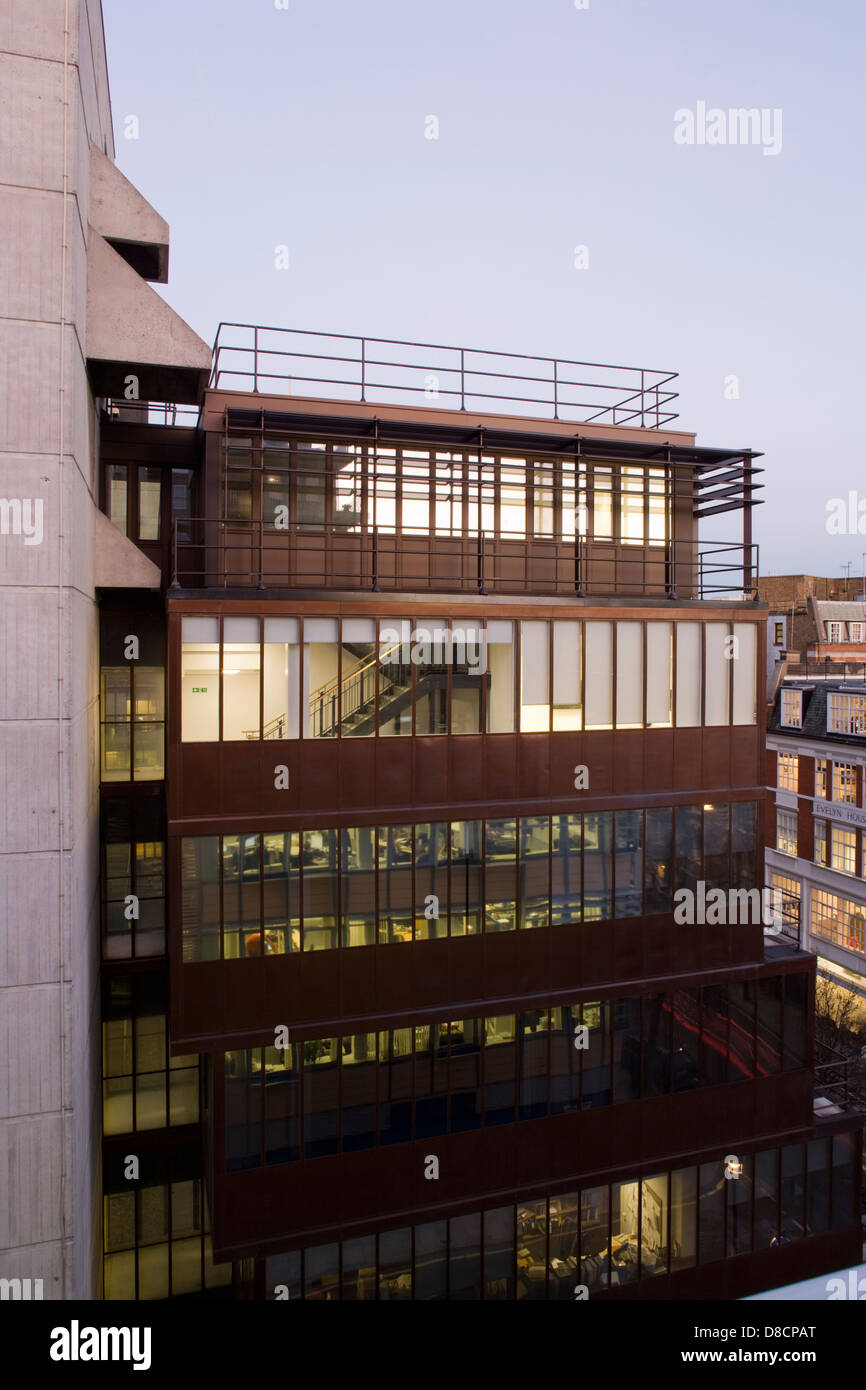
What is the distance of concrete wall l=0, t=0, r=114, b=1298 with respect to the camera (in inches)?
408

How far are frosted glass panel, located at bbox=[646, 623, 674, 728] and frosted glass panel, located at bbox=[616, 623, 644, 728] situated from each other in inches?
6.8

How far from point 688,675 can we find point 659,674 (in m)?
0.77

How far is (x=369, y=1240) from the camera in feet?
49.2

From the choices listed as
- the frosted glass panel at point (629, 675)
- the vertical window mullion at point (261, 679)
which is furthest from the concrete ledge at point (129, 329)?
the frosted glass panel at point (629, 675)

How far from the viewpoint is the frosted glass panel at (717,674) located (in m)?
17.0

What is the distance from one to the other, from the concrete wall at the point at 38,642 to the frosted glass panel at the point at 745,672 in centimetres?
1375

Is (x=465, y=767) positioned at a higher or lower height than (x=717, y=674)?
lower

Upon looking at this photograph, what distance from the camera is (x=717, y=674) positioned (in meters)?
17.1

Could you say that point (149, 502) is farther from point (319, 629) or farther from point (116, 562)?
point (319, 629)

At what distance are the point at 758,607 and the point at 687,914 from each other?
281 inches

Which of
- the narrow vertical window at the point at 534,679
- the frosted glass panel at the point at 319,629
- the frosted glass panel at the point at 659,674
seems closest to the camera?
the frosted glass panel at the point at 319,629
